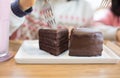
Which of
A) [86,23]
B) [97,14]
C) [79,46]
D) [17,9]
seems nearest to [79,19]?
[86,23]

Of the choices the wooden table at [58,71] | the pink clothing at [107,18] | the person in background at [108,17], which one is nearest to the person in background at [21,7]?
the wooden table at [58,71]

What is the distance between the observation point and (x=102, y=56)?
656 millimetres

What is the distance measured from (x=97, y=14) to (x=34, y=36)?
0.50 metres

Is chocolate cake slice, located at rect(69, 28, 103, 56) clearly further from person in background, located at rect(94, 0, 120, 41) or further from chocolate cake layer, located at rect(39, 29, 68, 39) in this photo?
person in background, located at rect(94, 0, 120, 41)

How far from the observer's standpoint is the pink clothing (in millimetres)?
1478

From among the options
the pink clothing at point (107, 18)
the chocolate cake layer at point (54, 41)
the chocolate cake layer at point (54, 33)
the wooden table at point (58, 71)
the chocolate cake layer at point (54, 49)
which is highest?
the chocolate cake layer at point (54, 33)

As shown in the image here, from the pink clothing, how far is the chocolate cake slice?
821 mm

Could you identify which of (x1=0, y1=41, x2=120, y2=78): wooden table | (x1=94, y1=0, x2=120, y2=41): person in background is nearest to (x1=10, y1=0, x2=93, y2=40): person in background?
(x1=94, y1=0, x2=120, y2=41): person in background

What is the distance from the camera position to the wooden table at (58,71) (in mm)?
533

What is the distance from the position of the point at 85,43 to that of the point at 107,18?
3.08 ft

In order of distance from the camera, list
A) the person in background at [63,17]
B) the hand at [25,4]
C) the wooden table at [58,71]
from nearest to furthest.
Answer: the wooden table at [58,71] < the hand at [25,4] < the person in background at [63,17]

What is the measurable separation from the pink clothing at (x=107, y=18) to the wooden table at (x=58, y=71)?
2.92 feet

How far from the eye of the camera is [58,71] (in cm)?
56

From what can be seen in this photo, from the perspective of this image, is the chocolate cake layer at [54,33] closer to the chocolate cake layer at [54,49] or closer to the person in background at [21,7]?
the chocolate cake layer at [54,49]
